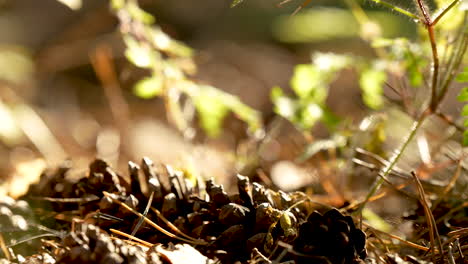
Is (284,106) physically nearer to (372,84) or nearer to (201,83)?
(372,84)

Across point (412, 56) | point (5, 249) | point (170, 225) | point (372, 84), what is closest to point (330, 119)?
point (372, 84)

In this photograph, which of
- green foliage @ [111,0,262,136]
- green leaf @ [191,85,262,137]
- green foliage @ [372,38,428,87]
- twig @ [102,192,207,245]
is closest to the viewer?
twig @ [102,192,207,245]

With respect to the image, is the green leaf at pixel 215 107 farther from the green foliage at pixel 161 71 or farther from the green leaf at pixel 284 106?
the green leaf at pixel 284 106

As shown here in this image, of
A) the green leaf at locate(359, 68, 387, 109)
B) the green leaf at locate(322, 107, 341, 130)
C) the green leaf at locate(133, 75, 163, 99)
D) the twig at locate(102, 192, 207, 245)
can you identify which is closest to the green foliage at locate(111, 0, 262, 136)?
the green leaf at locate(133, 75, 163, 99)

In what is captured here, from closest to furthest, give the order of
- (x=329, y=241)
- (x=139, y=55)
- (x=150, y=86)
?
(x=329, y=241), (x=139, y=55), (x=150, y=86)

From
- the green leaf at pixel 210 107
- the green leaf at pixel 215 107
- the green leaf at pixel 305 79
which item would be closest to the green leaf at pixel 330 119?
the green leaf at pixel 305 79

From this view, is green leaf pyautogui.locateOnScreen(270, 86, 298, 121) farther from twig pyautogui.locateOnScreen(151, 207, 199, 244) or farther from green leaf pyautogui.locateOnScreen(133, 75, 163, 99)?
twig pyautogui.locateOnScreen(151, 207, 199, 244)

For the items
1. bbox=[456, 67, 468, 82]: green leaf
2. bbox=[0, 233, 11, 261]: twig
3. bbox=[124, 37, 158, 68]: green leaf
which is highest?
bbox=[124, 37, 158, 68]: green leaf

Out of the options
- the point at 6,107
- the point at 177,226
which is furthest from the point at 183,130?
the point at 6,107
